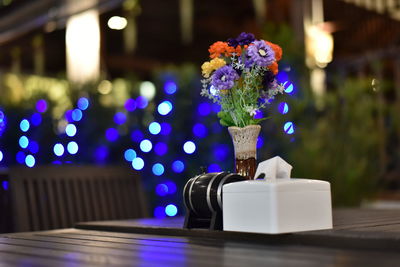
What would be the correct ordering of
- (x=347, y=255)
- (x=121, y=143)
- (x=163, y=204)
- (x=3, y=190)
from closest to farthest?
(x=347, y=255)
(x=3, y=190)
(x=163, y=204)
(x=121, y=143)

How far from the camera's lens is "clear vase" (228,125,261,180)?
1.63 meters

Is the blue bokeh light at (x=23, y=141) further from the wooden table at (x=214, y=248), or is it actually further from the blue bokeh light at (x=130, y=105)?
the wooden table at (x=214, y=248)

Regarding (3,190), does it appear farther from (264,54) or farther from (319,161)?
(319,161)

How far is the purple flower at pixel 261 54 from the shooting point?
160 centimetres

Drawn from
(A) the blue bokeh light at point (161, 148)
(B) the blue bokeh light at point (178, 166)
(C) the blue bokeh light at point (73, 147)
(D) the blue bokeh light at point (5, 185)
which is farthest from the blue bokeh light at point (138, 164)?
(D) the blue bokeh light at point (5, 185)

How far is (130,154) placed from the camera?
400 centimetres

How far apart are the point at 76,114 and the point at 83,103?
101 mm

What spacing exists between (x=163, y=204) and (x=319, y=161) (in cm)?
109

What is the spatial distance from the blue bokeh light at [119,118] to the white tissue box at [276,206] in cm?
267

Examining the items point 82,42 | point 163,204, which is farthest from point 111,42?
point 163,204

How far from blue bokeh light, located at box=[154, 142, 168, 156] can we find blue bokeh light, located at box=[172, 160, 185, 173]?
10cm

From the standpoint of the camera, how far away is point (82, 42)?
5.77 m

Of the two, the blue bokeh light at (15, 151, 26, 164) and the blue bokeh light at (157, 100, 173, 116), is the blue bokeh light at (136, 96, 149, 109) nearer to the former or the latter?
the blue bokeh light at (157, 100, 173, 116)

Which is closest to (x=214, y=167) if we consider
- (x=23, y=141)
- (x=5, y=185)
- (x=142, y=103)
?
(x=142, y=103)
